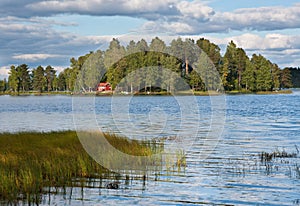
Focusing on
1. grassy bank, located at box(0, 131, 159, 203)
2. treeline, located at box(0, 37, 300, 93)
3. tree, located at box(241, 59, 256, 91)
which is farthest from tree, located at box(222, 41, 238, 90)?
grassy bank, located at box(0, 131, 159, 203)

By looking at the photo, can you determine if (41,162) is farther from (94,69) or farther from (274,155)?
(94,69)

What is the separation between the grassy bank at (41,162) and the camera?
15039 millimetres

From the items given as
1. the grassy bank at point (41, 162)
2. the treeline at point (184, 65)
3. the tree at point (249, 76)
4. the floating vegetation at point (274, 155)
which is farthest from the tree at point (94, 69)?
the tree at point (249, 76)

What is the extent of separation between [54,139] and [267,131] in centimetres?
2103

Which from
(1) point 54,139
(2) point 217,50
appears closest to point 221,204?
(1) point 54,139

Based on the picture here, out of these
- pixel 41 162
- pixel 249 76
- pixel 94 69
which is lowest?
pixel 41 162

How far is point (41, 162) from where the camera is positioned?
17.7 meters

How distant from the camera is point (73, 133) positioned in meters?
24.9

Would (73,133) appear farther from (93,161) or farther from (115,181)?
(115,181)

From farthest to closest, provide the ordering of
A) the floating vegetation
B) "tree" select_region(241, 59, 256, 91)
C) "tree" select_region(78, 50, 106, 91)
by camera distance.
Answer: "tree" select_region(241, 59, 256, 91) → "tree" select_region(78, 50, 106, 91) → the floating vegetation

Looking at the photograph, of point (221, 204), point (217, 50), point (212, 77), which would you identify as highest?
point (217, 50)

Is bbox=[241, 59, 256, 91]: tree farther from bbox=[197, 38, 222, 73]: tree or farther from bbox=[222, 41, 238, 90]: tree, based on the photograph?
bbox=[197, 38, 222, 73]: tree

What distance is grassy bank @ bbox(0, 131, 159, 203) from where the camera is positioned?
15.0m

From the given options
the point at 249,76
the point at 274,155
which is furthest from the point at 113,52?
the point at 249,76
